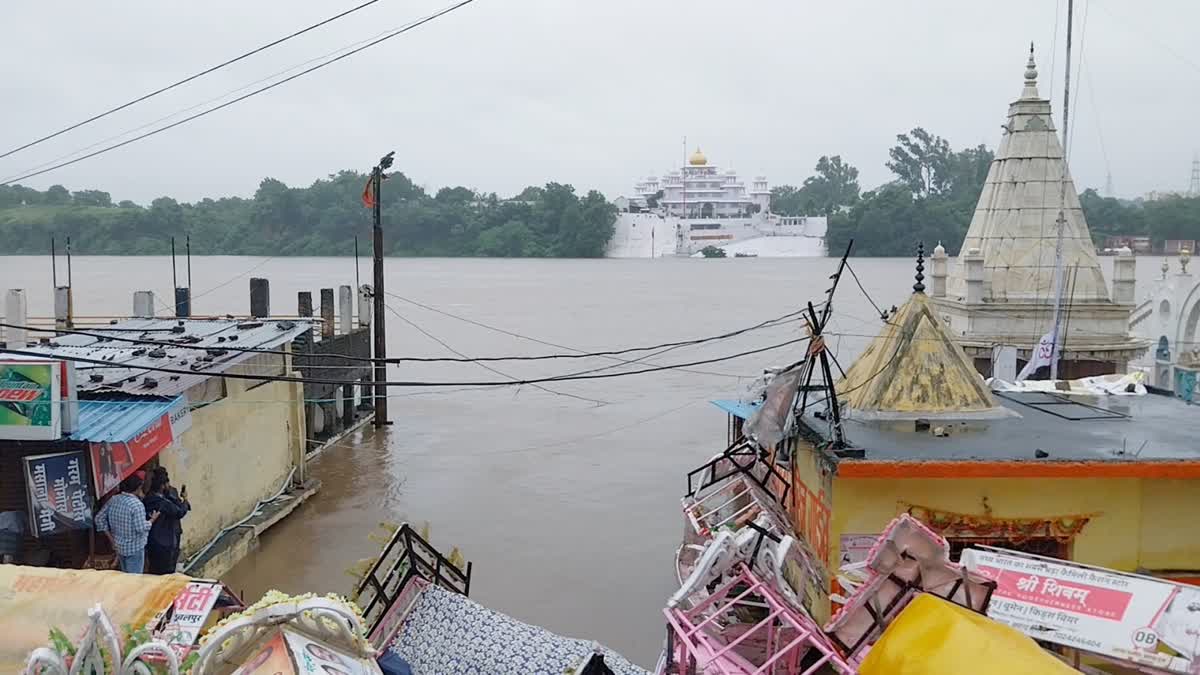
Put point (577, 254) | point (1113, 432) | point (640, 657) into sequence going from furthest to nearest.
→ 1. point (577, 254)
2. point (640, 657)
3. point (1113, 432)

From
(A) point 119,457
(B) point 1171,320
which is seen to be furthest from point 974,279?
(A) point 119,457

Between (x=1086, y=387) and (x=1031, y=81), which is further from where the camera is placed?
(x=1031, y=81)

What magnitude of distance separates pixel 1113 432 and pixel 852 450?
2.56 meters

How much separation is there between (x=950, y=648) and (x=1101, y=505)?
369 cm

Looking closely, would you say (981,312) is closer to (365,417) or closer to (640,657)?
(640,657)

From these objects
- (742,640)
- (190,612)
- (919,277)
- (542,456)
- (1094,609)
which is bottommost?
(542,456)

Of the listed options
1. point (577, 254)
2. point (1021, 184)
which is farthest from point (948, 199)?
point (1021, 184)

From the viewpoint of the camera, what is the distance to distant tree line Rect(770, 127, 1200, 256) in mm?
55281

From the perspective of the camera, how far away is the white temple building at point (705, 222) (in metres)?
97.2

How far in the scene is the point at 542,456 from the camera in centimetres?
2062

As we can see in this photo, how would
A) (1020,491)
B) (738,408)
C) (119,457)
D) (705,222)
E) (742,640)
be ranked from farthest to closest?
(705,222) → (738,408) → (119,457) → (1020,491) → (742,640)

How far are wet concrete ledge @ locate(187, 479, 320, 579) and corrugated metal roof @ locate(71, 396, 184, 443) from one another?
1683 mm

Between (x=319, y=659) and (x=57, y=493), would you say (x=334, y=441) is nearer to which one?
(x=57, y=493)

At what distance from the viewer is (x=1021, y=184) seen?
1809 centimetres
